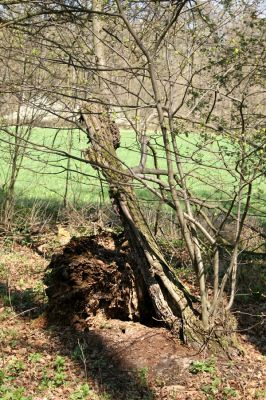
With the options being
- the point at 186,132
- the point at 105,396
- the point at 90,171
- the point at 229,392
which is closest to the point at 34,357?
the point at 105,396

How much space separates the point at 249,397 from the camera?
503 cm

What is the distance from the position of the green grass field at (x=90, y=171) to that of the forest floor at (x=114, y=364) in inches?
64.9

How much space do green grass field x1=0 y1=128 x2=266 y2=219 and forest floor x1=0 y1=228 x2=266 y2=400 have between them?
165cm

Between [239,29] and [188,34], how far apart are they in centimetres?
96

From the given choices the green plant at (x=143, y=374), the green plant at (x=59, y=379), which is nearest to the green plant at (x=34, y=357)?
the green plant at (x=59, y=379)

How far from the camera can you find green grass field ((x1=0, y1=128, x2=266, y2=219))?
17.7 ft

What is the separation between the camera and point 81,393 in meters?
4.97

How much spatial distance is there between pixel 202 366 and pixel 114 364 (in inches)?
36.4

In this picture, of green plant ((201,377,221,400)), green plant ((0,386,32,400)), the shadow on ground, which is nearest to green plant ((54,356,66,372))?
the shadow on ground

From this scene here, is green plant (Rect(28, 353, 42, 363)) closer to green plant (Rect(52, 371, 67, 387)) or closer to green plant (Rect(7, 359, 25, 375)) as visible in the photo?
green plant (Rect(7, 359, 25, 375))

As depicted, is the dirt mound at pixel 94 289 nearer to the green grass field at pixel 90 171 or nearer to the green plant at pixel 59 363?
the green plant at pixel 59 363

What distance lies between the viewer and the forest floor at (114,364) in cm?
505

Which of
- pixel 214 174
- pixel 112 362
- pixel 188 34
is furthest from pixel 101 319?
pixel 188 34

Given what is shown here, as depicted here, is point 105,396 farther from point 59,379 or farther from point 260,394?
point 260,394
